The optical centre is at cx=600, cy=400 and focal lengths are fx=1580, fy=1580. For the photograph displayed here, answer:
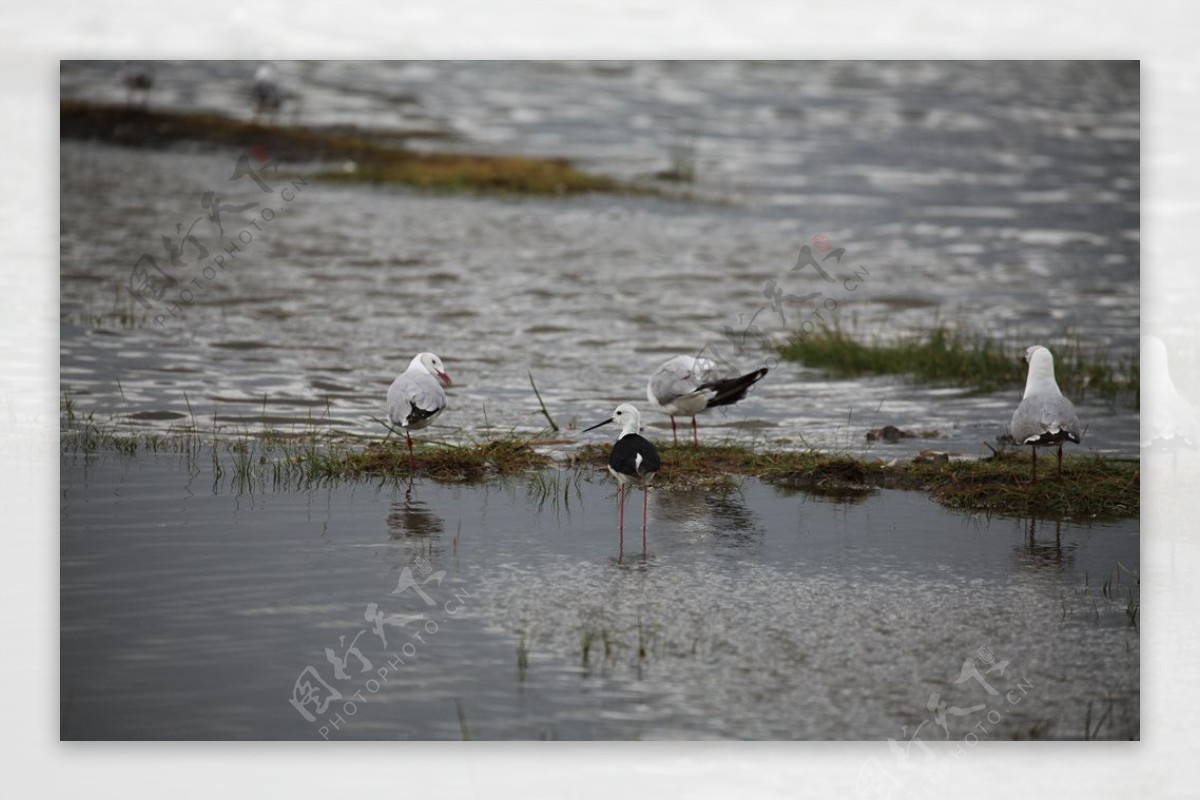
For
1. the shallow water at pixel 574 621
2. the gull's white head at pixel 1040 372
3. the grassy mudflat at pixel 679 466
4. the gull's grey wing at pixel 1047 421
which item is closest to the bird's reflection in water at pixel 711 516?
the shallow water at pixel 574 621

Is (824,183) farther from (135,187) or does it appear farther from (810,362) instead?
(135,187)

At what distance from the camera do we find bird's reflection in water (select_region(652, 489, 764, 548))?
21.8 feet

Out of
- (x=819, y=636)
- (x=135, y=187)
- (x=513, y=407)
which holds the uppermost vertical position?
(x=135, y=187)

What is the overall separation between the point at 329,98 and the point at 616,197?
2.56 metres

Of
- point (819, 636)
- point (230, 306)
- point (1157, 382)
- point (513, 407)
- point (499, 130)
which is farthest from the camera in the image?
point (499, 130)

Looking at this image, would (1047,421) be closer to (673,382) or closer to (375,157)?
(673,382)

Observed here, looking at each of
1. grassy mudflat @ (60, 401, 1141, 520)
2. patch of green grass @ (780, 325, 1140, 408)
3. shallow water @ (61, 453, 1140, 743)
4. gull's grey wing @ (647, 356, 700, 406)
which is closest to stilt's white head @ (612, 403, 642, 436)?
shallow water @ (61, 453, 1140, 743)

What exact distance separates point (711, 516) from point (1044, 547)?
55.5 inches

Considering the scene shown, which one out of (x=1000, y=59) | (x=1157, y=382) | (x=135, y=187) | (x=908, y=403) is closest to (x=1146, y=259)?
(x=1157, y=382)

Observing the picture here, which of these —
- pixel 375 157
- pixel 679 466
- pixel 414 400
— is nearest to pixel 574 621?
pixel 414 400

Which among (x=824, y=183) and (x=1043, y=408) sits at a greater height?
(x=824, y=183)

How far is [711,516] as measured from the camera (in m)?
6.93

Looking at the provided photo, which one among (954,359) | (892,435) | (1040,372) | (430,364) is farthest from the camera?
(954,359)

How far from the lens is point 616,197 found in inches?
474
